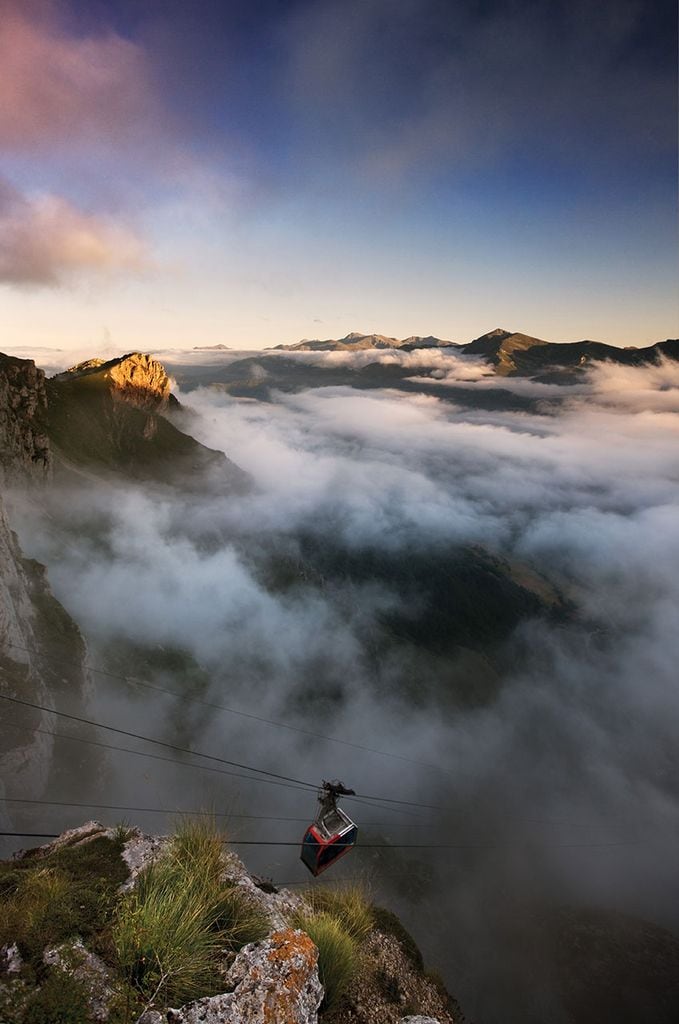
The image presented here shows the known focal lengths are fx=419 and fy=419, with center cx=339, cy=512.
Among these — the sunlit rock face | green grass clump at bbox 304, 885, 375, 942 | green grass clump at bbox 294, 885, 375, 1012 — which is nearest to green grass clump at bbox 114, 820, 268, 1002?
green grass clump at bbox 294, 885, 375, 1012

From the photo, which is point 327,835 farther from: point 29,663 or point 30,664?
point 30,664

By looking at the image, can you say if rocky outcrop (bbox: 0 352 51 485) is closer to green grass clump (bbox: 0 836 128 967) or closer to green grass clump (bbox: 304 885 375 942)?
green grass clump (bbox: 0 836 128 967)

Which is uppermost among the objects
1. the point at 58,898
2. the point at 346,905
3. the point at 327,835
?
the point at 58,898

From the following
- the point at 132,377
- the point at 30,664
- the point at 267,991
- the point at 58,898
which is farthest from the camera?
the point at 132,377

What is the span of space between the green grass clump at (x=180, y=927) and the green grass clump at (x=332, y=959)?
134 centimetres

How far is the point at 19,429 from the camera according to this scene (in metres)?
80.8

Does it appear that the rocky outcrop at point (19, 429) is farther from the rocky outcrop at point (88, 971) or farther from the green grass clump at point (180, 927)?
the rocky outcrop at point (88, 971)

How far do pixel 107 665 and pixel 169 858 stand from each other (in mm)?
93787

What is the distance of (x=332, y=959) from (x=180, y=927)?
423 centimetres

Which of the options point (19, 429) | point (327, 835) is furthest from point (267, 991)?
point (19, 429)

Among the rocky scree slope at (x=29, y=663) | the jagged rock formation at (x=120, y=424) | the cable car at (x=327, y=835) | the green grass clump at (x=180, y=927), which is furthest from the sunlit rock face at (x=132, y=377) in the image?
the green grass clump at (x=180, y=927)

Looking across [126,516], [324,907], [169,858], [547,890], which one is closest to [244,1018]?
[169,858]

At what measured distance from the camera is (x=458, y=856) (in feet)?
579

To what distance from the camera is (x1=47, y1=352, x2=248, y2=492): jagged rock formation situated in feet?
431
